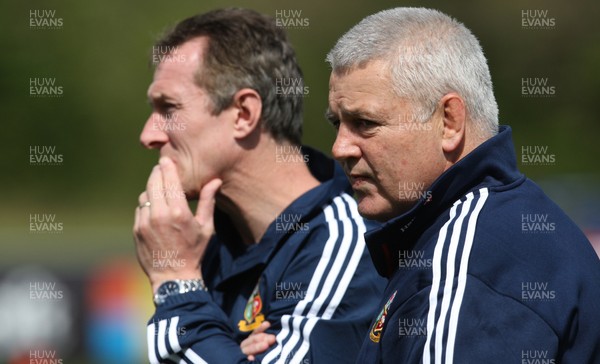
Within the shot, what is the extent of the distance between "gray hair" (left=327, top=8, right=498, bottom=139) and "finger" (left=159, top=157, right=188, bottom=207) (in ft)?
3.93

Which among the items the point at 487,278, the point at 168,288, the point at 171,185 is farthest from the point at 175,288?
the point at 487,278

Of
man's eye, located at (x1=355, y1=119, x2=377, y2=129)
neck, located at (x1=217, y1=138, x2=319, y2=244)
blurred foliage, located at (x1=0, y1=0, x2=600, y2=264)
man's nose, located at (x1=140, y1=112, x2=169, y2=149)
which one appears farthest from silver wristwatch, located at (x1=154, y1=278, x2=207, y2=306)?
blurred foliage, located at (x1=0, y1=0, x2=600, y2=264)

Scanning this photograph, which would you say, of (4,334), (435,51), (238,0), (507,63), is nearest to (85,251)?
(4,334)

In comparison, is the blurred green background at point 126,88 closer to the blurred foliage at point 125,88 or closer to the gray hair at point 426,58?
the blurred foliage at point 125,88

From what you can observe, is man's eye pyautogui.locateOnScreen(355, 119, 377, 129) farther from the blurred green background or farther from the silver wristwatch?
the blurred green background

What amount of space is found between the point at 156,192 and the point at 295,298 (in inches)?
30.8

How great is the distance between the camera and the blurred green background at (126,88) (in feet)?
57.8

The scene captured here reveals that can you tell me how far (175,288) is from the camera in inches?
142

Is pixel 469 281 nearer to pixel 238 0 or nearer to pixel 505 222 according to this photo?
pixel 505 222

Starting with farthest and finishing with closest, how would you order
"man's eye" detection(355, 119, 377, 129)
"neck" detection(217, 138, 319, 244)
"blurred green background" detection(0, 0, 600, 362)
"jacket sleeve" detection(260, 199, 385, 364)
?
"blurred green background" detection(0, 0, 600, 362)
"neck" detection(217, 138, 319, 244)
"jacket sleeve" detection(260, 199, 385, 364)
"man's eye" detection(355, 119, 377, 129)

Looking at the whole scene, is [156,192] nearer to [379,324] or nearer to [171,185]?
[171,185]

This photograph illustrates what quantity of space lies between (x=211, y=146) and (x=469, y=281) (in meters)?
1.87

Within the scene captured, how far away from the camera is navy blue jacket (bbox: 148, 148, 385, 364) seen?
3.36 meters

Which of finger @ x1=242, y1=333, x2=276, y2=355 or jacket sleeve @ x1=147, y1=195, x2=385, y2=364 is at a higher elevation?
jacket sleeve @ x1=147, y1=195, x2=385, y2=364
